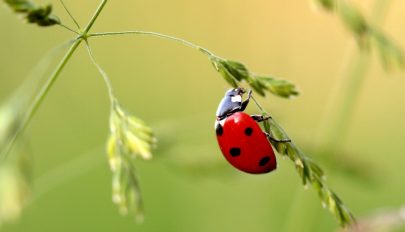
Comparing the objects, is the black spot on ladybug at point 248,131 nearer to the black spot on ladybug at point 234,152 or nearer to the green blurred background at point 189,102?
the black spot on ladybug at point 234,152

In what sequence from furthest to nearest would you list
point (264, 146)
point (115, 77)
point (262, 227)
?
point (115, 77) → point (262, 227) → point (264, 146)

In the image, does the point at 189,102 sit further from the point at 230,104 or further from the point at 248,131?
the point at 248,131

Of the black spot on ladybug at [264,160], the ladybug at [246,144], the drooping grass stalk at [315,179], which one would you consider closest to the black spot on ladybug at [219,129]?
the ladybug at [246,144]

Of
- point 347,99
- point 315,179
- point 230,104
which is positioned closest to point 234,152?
point 230,104

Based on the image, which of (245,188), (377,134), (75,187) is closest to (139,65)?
(75,187)

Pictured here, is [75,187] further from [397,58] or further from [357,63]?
[397,58]

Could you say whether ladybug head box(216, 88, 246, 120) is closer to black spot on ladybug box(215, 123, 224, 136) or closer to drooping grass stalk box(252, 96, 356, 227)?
black spot on ladybug box(215, 123, 224, 136)

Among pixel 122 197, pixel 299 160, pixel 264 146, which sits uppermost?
pixel 264 146
